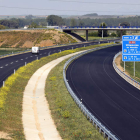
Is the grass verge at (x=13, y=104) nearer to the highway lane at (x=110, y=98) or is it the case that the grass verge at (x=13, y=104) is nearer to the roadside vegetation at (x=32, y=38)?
the highway lane at (x=110, y=98)

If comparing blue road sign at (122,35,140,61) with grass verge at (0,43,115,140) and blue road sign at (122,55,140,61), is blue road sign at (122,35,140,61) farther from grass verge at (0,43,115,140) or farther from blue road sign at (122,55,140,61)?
grass verge at (0,43,115,140)

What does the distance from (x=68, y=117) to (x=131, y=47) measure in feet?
94.9

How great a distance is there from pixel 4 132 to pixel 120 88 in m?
22.9

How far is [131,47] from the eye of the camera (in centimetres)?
5478

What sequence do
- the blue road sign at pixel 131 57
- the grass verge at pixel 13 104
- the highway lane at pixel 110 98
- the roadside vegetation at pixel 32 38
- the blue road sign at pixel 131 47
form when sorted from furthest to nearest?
the roadside vegetation at pixel 32 38 < the blue road sign at pixel 131 57 < the blue road sign at pixel 131 47 < the highway lane at pixel 110 98 < the grass verge at pixel 13 104

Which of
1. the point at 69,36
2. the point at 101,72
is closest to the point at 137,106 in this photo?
the point at 101,72

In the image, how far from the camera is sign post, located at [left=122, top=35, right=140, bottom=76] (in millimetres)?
54281

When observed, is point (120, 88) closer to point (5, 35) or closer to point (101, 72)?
point (101, 72)

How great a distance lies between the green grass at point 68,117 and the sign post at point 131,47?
51.9 ft

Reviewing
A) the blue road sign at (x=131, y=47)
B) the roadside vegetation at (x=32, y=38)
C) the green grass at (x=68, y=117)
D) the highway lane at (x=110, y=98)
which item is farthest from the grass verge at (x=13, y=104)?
the roadside vegetation at (x=32, y=38)

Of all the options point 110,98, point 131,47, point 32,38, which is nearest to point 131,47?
point 131,47

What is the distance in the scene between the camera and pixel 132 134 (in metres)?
24.4

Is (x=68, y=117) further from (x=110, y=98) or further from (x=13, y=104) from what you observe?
(x=110, y=98)

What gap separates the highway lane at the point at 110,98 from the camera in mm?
26612
